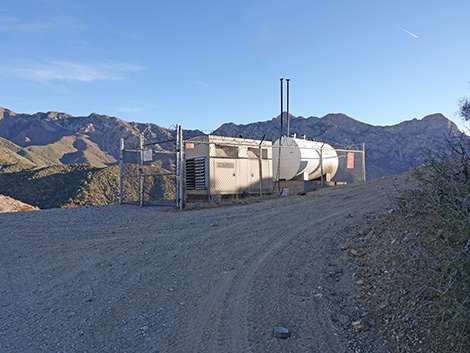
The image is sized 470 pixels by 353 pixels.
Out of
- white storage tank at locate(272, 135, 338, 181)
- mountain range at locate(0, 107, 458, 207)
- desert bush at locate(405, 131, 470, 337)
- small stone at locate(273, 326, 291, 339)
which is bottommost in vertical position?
small stone at locate(273, 326, 291, 339)

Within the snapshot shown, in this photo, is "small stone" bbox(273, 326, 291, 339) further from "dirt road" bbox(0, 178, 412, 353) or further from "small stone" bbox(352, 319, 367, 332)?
"small stone" bbox(352, 319, 367, 332)

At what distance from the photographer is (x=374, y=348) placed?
Answer: 3334 mm

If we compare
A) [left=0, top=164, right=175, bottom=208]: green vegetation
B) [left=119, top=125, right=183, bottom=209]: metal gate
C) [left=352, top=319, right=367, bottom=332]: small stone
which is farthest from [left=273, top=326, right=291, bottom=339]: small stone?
[left=0, top=164, right=175, bottom=208]: green vegetation

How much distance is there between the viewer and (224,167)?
50.7ft

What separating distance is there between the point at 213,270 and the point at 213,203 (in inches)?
337

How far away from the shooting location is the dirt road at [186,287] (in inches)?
141

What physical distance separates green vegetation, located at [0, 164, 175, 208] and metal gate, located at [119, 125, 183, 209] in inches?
4.4

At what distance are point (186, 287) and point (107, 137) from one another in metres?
144

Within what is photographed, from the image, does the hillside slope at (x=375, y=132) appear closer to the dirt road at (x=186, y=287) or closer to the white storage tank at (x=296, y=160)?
the white storage tank at (x=296, y=160)

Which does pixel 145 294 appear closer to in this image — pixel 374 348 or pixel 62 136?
pixel 374 348

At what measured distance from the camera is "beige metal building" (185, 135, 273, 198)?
49.5ft

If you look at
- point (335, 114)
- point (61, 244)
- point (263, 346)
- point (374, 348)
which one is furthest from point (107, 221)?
point (335, 114)

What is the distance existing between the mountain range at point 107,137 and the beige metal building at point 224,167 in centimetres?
71

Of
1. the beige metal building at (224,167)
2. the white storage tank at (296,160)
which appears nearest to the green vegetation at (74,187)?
the white storage tank at (296,160)
